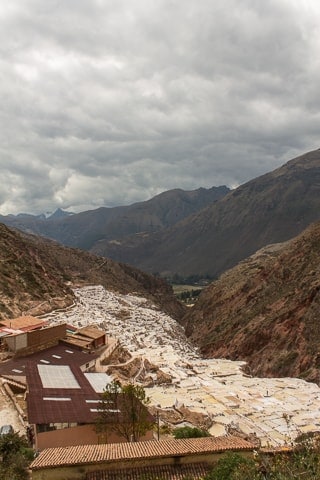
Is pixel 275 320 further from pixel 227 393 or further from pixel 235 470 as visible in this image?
pixel 235 470

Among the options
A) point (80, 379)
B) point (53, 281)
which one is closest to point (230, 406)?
point (80, 379)

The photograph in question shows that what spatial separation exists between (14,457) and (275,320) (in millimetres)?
52879

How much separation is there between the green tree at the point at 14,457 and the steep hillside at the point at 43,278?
41.5 m

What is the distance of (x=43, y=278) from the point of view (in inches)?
3467

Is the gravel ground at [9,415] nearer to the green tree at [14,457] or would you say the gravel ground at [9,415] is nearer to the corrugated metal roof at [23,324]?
the green tree at [14,457]

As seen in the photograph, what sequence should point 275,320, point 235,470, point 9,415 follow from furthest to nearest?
point 275,320 → point 9,415 → point 235,470

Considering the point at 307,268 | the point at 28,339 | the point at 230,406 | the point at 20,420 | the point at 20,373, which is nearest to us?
the point at 20,420

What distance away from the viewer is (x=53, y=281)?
3605 inches

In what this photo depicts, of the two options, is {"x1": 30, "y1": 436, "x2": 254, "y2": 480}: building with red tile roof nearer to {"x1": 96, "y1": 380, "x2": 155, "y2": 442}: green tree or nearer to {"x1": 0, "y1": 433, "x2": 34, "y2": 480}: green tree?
{"x1": 0, "y1": 433, "x2": 34, "y2": 480}: green tree

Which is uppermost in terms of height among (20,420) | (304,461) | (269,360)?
(304,461)

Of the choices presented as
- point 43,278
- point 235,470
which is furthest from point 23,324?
point 43,278

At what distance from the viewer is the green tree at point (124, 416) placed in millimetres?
23747

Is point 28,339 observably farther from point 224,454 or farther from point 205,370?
point 224,454

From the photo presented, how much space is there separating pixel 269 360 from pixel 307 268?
21516 mm
